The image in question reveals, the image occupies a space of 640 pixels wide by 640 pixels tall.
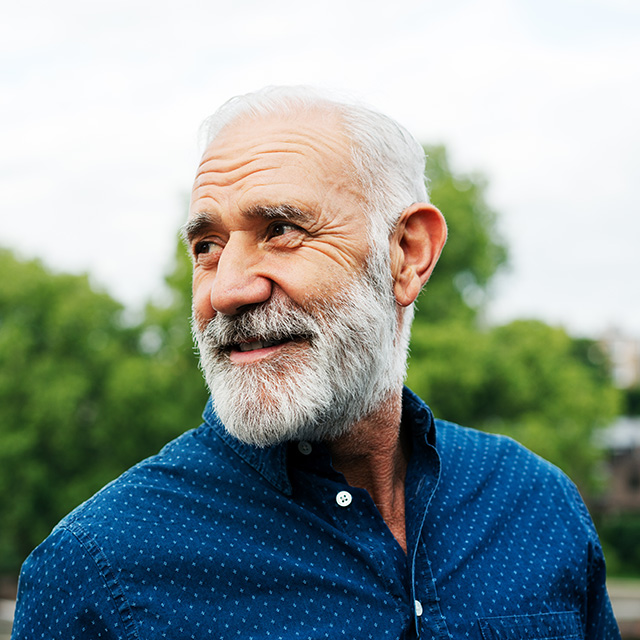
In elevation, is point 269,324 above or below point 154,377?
below

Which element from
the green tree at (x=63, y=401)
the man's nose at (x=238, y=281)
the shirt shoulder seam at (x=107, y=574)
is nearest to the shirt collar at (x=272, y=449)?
the man's nose at (x=238, y=281)

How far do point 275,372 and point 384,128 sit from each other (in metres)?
0.82

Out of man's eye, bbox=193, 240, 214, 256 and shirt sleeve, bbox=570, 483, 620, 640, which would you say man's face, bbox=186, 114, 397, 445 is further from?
shirt sleeve, bbox=570, 483, 620, 640

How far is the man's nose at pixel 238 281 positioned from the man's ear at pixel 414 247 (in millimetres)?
468

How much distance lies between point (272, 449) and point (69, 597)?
0.62m

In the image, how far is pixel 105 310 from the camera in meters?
24.8

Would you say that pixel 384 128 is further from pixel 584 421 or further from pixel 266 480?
pixel 584 421

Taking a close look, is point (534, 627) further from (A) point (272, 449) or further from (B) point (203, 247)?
(B) point (203, 247)

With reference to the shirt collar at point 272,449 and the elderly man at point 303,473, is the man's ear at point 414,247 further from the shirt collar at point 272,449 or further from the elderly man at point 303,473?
the shirt collar at point 272,449

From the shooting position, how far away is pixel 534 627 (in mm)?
2143

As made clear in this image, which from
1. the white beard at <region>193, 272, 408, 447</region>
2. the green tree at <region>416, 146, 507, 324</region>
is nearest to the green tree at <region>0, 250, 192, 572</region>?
the green tree at <region>416, 146, 507, 324</region>

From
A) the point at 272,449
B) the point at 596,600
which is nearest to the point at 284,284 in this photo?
the point at 272,449

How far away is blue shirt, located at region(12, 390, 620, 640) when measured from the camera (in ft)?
5.87

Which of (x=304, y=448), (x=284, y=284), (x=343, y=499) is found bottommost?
(x=343, y=499)
